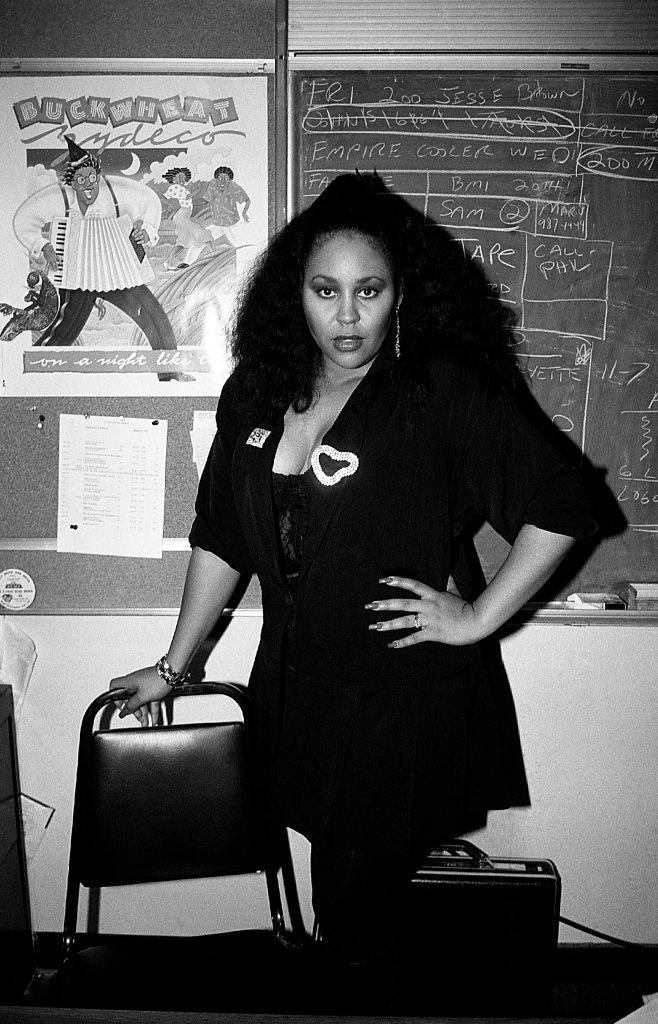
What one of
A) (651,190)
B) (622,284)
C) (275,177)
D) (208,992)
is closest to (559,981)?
(208,992)

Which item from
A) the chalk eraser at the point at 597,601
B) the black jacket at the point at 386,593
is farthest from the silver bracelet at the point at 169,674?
the chalk eraser at the point at 597,601

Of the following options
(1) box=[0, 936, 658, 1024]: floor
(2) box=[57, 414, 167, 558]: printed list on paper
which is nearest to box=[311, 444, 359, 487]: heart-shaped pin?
(2) box=[57, 414, 167, 558]: printed list on paper

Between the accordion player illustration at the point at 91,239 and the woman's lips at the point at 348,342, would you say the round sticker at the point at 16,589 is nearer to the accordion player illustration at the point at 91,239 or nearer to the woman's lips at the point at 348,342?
the accordion player illustration at the point at 91,239

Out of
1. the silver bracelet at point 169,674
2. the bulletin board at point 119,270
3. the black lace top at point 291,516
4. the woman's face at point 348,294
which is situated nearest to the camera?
the woman's face at point 348,294

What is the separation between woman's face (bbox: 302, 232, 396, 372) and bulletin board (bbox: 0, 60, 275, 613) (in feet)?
1.55

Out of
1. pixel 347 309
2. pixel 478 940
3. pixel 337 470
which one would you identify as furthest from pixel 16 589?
pixel 478 940

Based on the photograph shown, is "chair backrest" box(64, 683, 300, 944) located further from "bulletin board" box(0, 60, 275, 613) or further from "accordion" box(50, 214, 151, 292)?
"accordion" box(50, 214, 151, 292)

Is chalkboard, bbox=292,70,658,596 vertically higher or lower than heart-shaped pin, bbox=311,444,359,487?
higher

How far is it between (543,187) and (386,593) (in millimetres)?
911

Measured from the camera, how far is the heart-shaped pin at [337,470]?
1.33 m

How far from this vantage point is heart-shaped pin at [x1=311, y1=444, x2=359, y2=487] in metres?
1.33

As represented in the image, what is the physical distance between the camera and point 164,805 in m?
1.50

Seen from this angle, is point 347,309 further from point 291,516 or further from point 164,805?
point 164,805

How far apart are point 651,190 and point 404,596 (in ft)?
3.26
